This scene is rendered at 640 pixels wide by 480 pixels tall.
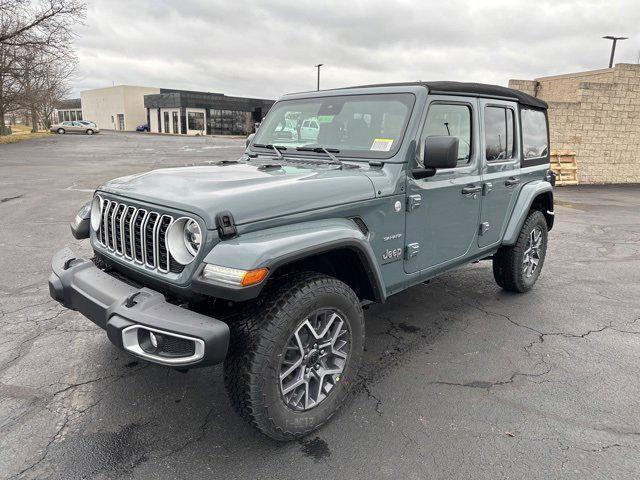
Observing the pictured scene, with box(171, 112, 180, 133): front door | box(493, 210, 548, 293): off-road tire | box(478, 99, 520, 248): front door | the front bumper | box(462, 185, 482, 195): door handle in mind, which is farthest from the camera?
box(171, 112, 180, 133): front door

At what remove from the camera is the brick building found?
1387 centimetres

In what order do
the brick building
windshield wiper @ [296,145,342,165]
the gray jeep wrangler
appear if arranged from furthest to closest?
1. the brick building
2. windshield wiper @ [296,145,342,165]
3. the gray jeep wrangler

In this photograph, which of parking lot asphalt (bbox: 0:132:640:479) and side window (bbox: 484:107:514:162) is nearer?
parking lot asphalt (bbox: 0:132:640:479)

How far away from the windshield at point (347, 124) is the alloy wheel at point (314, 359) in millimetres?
1244

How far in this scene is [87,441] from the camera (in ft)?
8.36

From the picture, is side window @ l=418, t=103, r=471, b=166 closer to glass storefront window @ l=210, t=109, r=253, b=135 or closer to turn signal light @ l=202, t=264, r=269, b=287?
turn signal light @ l=202, t=264, r=269, b=287

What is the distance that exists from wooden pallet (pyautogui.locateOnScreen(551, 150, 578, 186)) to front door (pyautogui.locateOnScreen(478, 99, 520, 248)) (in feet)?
35.7

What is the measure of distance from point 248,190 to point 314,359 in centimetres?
101

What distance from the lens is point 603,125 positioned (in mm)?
14203

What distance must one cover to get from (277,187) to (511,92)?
9.42ft

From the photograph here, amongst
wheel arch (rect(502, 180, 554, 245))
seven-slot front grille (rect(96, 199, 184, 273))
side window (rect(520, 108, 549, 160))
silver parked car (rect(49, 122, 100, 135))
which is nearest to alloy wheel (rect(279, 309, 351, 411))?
seven-slot front grille (rect(96, 199, 184, 273))

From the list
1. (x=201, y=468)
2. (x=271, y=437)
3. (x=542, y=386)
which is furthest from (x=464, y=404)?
(x=201, y=468)

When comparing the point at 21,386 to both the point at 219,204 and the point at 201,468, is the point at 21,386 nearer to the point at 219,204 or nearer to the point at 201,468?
the point at 201,468

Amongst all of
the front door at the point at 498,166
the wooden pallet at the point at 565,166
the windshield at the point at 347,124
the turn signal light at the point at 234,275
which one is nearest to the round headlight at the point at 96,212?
the turn signal light at the point at 234,275
